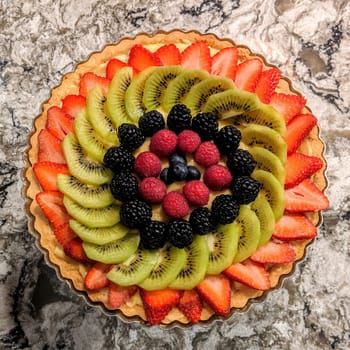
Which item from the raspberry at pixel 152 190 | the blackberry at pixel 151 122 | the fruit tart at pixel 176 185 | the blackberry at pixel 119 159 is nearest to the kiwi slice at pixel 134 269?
the fruit tart at pixel 176 185

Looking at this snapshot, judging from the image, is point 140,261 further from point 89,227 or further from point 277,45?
point 277,45

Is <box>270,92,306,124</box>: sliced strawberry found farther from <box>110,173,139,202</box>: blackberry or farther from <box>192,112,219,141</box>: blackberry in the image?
<box>110,173,139,202</box>: blackberry

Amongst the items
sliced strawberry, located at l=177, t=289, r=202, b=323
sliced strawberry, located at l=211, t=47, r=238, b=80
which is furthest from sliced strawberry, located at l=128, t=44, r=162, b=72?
sliced strawberry, located at l=177, t=289, r=202, b=323

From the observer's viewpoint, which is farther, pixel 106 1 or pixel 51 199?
pixel 106 1

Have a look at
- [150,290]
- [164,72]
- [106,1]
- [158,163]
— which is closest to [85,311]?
[150,290]

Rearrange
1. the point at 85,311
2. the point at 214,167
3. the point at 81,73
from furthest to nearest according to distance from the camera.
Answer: the point at 85,311 < the point at 81,73 < the point at 214,167

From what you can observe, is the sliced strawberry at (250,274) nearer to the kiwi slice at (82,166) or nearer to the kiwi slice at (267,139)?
the kiwi slice at (267,139)

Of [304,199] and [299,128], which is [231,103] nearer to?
[299,128]
